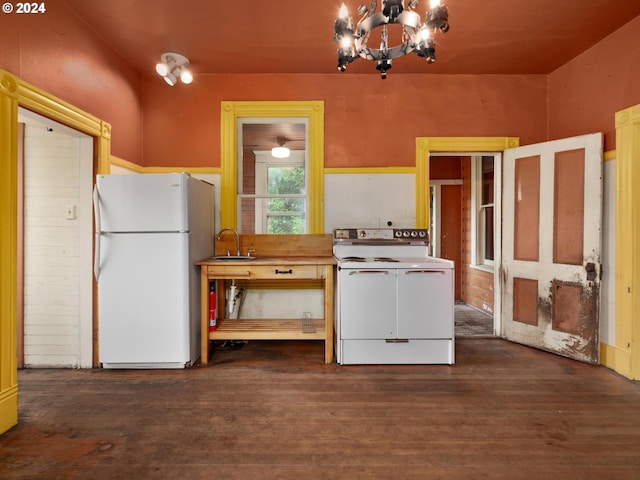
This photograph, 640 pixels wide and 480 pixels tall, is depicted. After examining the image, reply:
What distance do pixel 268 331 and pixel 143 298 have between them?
107cm

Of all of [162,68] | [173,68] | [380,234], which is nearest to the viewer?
[162,68]

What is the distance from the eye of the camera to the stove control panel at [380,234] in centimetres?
345

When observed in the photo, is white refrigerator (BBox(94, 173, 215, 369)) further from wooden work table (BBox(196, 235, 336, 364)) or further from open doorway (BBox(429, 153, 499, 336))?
open doorway (BBox(429, 153, 499, 336))

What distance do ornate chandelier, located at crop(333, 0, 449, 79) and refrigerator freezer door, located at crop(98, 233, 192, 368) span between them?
1910 mm

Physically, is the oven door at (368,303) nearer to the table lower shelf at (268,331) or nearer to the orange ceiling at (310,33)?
the table lower shelf at (268,331)

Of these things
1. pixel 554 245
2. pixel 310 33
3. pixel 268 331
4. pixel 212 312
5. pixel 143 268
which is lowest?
pixel 268 331


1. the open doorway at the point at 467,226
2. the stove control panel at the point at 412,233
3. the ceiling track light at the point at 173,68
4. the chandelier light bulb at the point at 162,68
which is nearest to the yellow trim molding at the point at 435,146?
the stove control panel at the point at 412,233

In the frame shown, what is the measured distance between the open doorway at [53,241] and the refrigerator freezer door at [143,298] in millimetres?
224

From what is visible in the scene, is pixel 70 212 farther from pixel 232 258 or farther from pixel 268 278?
pixel 268 278

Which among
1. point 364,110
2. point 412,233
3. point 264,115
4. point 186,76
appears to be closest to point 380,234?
point 412,233

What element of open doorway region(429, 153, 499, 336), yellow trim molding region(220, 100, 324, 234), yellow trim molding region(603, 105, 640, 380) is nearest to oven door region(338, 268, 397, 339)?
yellow trim molding region(220, 100, 324, 234)

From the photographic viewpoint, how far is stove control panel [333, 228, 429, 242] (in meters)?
3.45

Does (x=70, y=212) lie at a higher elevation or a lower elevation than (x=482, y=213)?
lower

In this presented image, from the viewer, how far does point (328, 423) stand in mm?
2070
